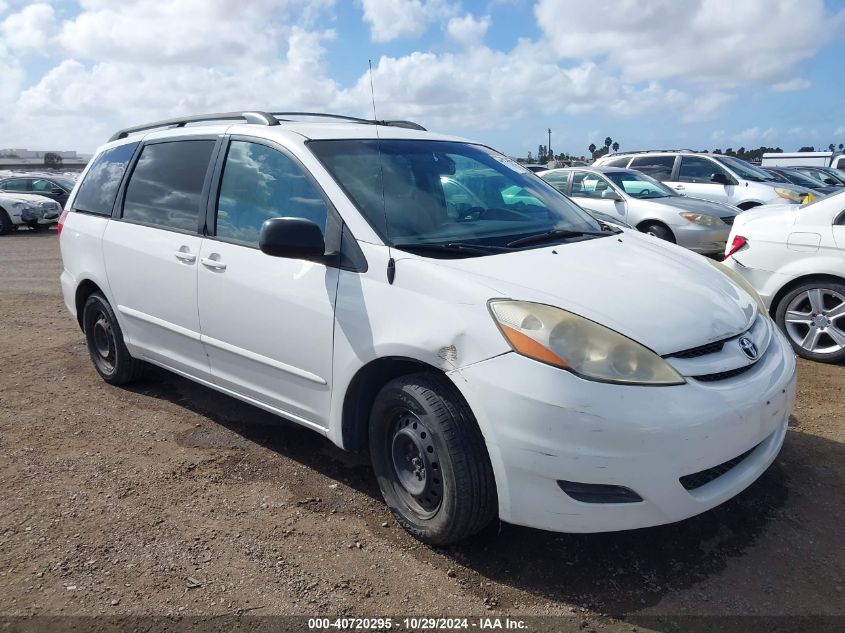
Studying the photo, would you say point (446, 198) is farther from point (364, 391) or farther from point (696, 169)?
point (696, 169)

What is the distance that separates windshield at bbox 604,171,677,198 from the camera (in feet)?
34.4

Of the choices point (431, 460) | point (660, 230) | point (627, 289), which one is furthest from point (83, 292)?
point (660, 230)

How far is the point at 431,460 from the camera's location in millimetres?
2826

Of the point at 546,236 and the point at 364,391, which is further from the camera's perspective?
the point at 546,236

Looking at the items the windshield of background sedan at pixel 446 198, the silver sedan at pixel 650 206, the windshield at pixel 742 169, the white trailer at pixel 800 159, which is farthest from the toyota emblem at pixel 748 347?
the white trailer at pixel 800 159

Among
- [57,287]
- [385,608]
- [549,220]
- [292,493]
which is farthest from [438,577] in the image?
[57,287]

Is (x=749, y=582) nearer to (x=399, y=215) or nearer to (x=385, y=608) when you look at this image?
(x=385, y=608)

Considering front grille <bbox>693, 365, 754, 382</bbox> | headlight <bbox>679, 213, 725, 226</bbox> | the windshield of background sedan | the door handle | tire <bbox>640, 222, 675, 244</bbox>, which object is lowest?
tire <bbox>640, 222, 675, 244</bbox>

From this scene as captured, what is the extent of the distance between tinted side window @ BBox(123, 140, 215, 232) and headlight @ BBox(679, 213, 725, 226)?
7.24 metres

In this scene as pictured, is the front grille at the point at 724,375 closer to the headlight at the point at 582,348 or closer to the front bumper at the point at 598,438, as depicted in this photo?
the front bumper at the point at 598,438

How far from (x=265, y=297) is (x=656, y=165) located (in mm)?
11235

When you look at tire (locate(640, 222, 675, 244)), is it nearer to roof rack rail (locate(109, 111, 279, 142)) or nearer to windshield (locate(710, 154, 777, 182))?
windshield (locate(710, 154, 777, 182))

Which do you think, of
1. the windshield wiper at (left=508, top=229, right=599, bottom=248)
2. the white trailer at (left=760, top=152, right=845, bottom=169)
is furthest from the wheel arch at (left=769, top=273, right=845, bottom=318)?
the white trailer at (left=760, top=152, right=845, bottom=169)

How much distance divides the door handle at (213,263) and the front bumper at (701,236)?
7.33 metres
